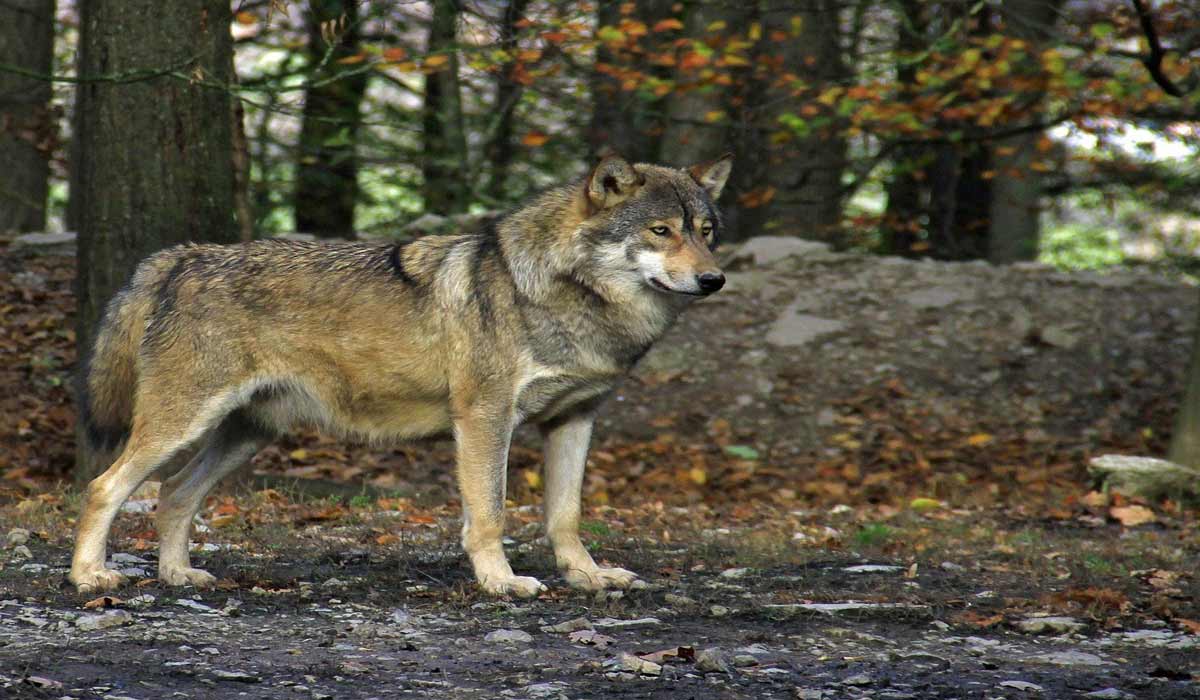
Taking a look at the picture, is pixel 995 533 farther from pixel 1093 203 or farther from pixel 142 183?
pixel 1093 203

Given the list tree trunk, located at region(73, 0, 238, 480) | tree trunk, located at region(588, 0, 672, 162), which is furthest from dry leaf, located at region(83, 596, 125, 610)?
tree trunk, located at region(588, 0, 672, 162)

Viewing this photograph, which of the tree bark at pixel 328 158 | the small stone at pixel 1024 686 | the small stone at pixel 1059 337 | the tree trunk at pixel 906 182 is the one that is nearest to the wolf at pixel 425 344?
the small stone at pixel 1024 686

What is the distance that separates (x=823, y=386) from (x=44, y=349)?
7180mm

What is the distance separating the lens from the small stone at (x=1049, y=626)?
220 inches

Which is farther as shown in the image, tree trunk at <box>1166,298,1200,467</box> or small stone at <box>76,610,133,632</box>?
tree trunk at <box>1166,298,1200,467</box>

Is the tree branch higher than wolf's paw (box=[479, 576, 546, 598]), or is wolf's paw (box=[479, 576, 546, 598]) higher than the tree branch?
the tree branch

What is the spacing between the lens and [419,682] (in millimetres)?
4488

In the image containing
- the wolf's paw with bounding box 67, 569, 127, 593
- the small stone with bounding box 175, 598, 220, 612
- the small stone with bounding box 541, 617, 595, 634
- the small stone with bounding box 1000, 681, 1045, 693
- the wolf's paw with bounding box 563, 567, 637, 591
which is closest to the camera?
the small stone with bounding box 1000, 681, 1045, 693

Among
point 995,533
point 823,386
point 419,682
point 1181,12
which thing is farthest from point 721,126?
point 419,682

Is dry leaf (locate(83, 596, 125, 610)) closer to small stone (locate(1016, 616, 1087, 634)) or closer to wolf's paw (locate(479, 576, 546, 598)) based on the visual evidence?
wolf's paw (locate(479, 576, 546, 598))

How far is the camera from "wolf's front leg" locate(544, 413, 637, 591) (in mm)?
6531

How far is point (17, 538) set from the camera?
6.96m

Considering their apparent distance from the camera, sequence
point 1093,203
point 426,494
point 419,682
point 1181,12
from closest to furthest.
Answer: point 419,682, point 426,494, point 1181,12, point 1093,203

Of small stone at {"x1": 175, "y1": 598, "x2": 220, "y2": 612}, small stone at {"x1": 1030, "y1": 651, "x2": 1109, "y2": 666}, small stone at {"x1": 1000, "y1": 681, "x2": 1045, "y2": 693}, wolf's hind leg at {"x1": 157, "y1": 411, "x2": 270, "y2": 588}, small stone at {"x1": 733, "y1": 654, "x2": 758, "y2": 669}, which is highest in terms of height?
wolf's hind leg at {"x1": 157, "y1": 411, "x2": 270, "y2": 588}
